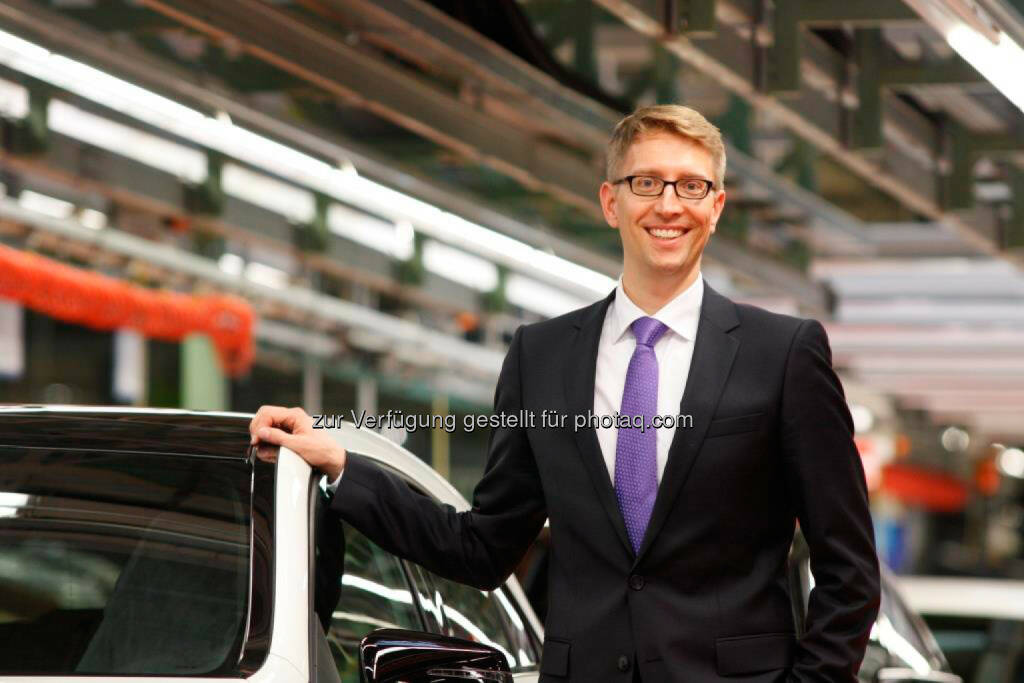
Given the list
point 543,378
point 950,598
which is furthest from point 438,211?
point 543,378

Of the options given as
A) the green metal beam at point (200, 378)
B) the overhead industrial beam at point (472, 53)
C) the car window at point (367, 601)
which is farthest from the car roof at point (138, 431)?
the green metal beam at point (200, 378)

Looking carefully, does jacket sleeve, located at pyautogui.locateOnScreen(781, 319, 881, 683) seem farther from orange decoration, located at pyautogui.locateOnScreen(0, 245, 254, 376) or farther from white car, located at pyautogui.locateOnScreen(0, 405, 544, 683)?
orange decoration, located at pyautogui.locateOnScreen(0, 245, 254, 376)

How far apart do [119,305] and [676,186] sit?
7.47m

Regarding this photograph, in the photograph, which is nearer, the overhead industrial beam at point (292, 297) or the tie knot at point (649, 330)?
the tie knot at point (649, 330)

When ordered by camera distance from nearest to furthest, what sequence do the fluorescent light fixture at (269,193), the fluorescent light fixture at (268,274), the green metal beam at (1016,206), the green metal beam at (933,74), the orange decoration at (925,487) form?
the green metal beam at (933,74)
the green metal beam at (1016,206)
the fluorescent light fixture at (269,193)
the fluorescent light fixture at (268,274)
the orange decoration at (925,487)

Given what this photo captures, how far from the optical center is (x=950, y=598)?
28.5 ft

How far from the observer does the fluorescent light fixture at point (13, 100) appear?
846 cm

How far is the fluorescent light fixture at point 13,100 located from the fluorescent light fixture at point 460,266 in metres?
4.96

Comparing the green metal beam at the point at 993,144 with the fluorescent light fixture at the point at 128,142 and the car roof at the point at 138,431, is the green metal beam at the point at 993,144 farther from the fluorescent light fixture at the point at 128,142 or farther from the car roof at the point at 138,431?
the car roof at the point at 138,431

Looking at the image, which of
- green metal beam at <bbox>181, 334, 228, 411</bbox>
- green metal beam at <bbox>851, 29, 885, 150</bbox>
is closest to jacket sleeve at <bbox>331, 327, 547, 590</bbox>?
green metal beam at <bbox>851, 29, 885, 150</bbox>

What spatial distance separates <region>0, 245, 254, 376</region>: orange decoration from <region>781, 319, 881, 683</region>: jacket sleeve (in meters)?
6.32

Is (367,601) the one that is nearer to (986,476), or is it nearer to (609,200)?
(609,200)

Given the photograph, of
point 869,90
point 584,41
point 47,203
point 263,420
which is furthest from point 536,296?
point 263,420

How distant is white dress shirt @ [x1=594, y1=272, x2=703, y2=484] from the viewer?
10.0 feet
